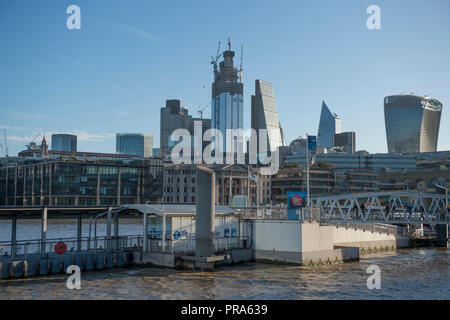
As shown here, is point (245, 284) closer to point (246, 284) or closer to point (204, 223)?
point (246, 284)

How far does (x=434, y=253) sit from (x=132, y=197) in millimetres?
144227

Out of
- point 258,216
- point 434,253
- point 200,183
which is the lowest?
point 434,253

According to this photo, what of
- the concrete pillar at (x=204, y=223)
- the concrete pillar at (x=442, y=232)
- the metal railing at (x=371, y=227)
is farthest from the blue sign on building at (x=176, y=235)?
the concrete pillar at (x=442, y=232)

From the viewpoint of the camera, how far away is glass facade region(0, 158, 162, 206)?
572 feet

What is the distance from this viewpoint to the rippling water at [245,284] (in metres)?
33.3

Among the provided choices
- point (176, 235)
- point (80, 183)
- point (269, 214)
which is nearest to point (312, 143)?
point (269, 214)

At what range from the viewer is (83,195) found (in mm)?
177375

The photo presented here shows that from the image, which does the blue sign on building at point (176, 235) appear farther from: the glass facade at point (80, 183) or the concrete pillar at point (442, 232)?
the glass facade at point (80, 183)

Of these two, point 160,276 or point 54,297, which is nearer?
point 54,297

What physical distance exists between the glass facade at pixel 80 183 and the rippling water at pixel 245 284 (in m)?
140

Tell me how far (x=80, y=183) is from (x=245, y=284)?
151059 mm

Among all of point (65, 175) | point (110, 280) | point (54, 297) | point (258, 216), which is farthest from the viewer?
point (65, 175)
